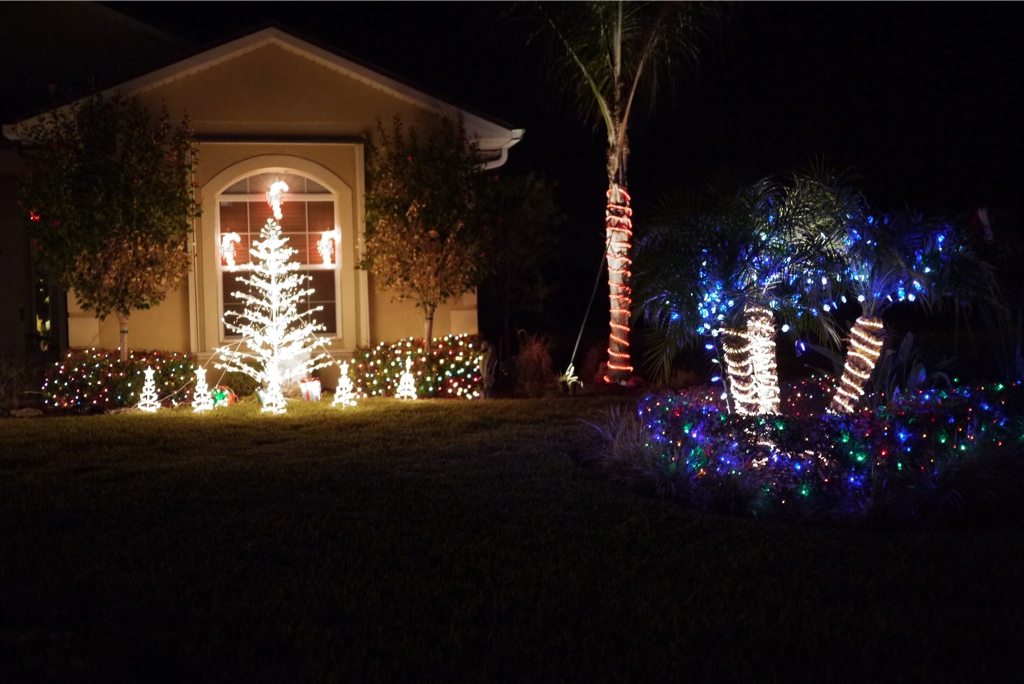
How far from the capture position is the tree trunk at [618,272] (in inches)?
530

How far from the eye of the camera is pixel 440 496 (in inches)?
285

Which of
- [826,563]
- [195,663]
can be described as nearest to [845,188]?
[826,563]

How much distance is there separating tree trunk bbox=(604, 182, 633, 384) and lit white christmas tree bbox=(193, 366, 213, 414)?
5127 millimetres

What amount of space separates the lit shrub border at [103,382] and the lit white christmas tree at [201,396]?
0.33 metres

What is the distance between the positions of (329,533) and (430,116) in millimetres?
8427

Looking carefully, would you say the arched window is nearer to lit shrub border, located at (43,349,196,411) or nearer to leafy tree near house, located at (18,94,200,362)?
leafy tree near house, located at (18,94,200,362)

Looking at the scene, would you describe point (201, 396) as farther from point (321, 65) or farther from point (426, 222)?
point (321, 65)

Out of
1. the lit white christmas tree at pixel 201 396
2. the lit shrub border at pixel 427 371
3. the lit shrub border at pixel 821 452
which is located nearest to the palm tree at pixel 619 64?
the lit shrub border at pixel 427 371

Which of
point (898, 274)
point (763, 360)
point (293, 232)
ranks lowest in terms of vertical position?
point (763, 360)

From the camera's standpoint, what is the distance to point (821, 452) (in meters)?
7.14

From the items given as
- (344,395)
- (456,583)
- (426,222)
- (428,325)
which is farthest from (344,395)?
(456,583)

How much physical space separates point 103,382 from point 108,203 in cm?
207

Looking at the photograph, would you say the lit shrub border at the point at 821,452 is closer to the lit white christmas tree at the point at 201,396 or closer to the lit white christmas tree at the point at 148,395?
the lit white christmas tree at the point at 201,396

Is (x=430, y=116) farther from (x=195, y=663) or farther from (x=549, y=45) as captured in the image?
(x=195, y=663)
